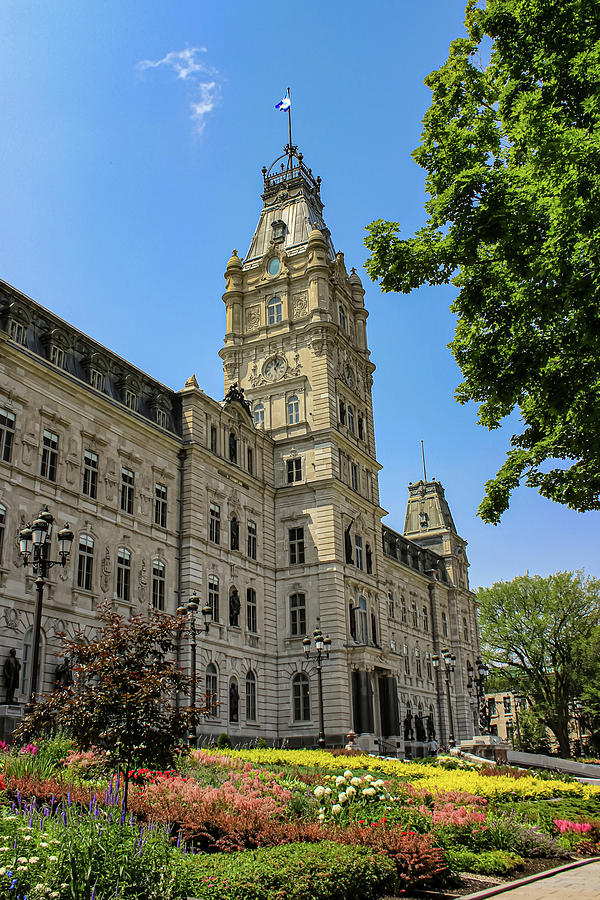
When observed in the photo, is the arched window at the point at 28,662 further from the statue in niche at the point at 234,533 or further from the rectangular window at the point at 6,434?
the statue in niche at the point at 234,533

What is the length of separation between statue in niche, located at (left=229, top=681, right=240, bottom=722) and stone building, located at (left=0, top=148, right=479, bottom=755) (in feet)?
0.35

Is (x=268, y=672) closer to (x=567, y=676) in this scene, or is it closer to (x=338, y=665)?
(x=338, y=665)

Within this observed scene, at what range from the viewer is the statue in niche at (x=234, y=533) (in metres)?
44.6

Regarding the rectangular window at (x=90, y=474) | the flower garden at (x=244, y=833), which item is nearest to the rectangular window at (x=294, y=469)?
the rectangular window at (x=90, y=474)

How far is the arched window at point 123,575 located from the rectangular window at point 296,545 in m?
14.2

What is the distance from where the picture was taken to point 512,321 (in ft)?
52.2

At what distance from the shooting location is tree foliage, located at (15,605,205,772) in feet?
41.4

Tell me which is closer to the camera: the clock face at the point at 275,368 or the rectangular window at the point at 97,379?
the rectangular window at the point at 97,379

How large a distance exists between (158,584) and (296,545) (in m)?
12.3

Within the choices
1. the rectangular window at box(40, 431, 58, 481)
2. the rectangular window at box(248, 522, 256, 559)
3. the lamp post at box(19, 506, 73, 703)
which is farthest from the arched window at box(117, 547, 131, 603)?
Answer: the lamp post at box(19, 506, 73, 703)

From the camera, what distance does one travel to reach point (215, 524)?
43.3 meters

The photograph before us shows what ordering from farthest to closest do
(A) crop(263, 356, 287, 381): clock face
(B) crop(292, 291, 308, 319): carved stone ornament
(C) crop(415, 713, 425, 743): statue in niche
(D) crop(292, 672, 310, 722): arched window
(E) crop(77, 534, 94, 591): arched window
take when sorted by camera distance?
(C) crop(415, 713, 425, 743): statue in niche < (B) crop(292, 291, 308, 319): carved stone ornament < (A) crop(263, 356, 287, 381): clock face < (D) crop(292, 672, 310, 722): arched window < (E) crop(77, 534, 94, 591): arched window

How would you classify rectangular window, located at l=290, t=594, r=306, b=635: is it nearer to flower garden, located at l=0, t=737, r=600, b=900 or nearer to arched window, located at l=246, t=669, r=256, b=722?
arched window, located at l=246, t=669, r=256, b=722

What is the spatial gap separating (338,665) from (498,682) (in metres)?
32.5
